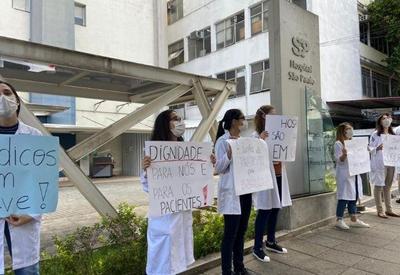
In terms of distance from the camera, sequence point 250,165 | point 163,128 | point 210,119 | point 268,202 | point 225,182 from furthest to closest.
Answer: point 210,119 < point 268,202 < point 250,165 < point 225,182 < point 163,128

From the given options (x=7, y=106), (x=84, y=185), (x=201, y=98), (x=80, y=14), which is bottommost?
(x=84, y=185)

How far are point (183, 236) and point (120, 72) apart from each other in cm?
316

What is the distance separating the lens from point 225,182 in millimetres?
4199

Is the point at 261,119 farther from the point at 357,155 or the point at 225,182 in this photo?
the point at 357,155

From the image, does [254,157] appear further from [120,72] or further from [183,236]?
[120,72]

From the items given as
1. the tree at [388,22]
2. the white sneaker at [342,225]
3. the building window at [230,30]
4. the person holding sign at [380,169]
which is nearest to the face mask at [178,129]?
the white sneaker at [342,225]

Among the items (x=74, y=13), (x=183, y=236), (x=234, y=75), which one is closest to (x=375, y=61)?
(x=234, y=75)

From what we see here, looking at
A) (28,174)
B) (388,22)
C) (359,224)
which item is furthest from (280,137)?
(388,22)

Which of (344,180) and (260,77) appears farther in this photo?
(260,77)

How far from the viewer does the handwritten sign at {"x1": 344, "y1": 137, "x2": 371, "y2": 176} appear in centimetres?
659

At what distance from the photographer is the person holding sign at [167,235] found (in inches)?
136

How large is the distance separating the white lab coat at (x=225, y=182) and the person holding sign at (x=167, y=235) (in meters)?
0.53

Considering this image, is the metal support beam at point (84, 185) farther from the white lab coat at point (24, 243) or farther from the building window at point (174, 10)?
the building window at point (174, 10)

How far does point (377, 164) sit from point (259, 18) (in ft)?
52.3
